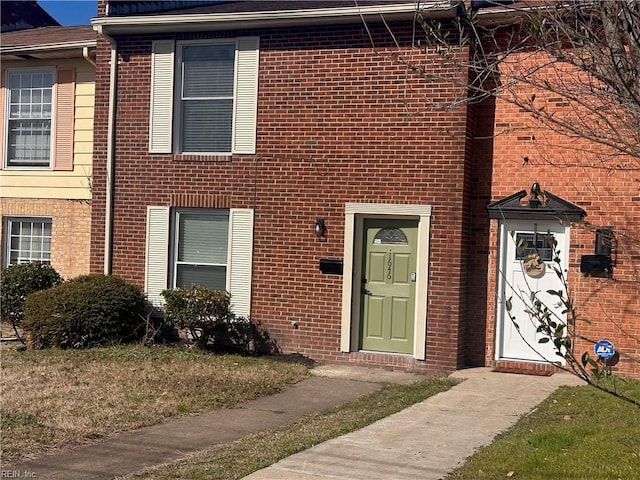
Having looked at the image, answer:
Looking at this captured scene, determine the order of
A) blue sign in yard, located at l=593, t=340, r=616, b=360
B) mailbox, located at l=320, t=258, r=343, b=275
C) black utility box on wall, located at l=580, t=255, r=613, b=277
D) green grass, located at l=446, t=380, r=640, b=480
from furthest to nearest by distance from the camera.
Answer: mailbox, located at l=320, t=258, r=343, b=275 < black utility box on wall, located at l=580, t=255, r=613, b=277 < blue sign in yard, located at l=593, t=340, r=616, b=360 < green grass, located at l=446, t=380, r=640, b=480

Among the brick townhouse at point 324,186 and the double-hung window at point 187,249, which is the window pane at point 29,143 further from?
the double-hung window at point 187,249

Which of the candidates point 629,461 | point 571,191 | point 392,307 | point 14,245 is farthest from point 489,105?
point 14,245

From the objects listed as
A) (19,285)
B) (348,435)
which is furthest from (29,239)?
(348,435)

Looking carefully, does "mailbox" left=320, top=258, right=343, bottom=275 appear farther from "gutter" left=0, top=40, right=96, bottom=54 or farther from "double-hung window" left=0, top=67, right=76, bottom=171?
"gutter" left=0, top=40, right=96, bottom=54

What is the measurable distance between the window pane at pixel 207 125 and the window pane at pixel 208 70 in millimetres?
164

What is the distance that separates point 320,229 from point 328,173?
85 cm

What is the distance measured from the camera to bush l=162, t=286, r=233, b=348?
37.5 feet

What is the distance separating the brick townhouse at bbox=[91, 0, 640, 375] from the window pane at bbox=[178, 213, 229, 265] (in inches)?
0.9

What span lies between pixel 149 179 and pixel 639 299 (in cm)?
761

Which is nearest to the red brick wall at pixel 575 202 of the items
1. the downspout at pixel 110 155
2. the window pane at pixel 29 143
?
the downspout at pixel 110 155

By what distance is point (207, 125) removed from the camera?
487 inches

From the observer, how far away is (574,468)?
5848 millimetres

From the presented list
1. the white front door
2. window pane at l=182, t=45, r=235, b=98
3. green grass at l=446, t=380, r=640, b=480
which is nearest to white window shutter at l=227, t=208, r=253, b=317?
window pane at l=182, t=45, r=235, b=98

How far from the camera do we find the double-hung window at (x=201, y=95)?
39.5 feet
